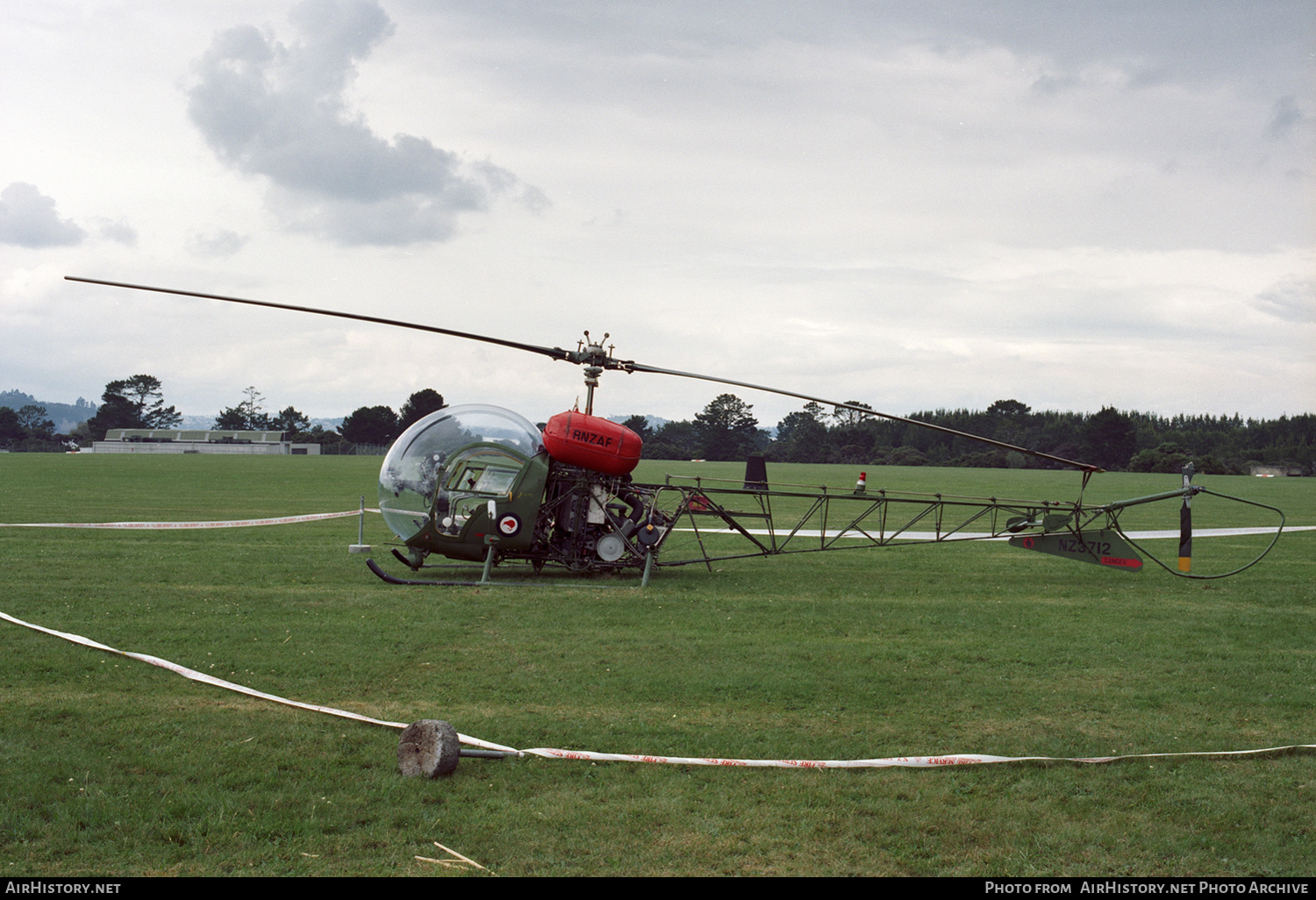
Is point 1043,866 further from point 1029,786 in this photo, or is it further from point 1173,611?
point 1173,611

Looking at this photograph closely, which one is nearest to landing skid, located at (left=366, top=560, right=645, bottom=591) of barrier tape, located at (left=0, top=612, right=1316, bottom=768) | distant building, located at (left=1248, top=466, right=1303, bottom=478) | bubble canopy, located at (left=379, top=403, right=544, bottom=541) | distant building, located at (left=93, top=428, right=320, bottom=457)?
bubble canopy, located at (left=379, top=403, right=544, bottom=541)

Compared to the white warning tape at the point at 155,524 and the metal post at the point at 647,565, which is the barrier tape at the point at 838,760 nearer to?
the metal post at the point at 647,565

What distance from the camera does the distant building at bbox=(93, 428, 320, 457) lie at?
136 m

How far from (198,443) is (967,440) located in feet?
361

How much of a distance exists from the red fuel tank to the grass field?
75.0 inches

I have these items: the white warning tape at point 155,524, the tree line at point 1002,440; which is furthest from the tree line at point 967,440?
the white warning tape at point 155,524

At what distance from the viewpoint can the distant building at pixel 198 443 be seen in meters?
136

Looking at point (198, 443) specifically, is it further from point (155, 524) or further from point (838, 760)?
point (838, 760)

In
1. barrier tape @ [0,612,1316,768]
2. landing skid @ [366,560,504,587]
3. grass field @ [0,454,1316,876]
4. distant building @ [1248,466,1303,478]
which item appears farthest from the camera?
distant building @ [1248,466,1303,478]

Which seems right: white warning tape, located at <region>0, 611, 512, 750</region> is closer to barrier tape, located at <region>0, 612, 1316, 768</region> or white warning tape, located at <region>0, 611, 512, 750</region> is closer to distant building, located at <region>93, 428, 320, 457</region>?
barrier tape, located at <region>0, 612, 1316, 768</region>

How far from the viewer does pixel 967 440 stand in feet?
340

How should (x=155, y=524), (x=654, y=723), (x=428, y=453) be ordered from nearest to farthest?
(x=654, y=723), (x=428, y=453), (x=155, y=524)

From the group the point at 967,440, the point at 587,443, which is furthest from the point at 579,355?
the point at 967,440
